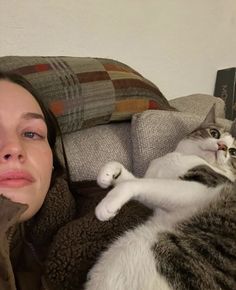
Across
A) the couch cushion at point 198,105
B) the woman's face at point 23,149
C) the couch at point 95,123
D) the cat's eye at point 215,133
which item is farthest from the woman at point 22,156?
the couch cushion at point 198,105

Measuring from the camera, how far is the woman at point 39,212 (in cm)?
87

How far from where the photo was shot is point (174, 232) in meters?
0.88

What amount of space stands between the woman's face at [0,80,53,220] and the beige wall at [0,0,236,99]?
0.74m

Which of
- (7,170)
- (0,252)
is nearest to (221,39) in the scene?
(7,170)

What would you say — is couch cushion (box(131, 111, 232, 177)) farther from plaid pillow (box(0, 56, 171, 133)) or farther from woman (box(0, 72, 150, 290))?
woman (box(0, 72, 150, 290))

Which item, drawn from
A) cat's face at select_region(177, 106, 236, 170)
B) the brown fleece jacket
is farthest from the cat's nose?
the brown fleece jacket

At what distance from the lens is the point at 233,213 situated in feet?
2.99

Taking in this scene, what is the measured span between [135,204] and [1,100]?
0.45 m

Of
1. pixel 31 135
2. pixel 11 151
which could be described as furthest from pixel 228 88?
pixel 11 151

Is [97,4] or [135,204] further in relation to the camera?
[97,4]

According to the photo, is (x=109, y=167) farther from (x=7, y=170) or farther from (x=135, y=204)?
(x=7, y=170)

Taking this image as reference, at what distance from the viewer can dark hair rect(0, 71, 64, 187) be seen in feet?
3.57

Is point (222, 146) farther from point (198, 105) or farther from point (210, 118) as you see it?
point (198, 105)

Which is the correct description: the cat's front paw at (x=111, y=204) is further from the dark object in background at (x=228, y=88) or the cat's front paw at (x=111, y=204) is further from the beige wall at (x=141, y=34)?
the dark object in background at (x=228, y=88)
